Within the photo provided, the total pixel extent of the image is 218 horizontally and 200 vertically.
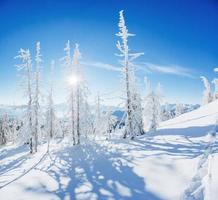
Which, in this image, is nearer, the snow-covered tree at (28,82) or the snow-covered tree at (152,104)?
the snow-covered tree at (28,82)

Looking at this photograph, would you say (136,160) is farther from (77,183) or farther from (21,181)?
(21,181)

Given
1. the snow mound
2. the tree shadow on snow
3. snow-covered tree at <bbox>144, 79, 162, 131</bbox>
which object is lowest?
the tree shadow on snow

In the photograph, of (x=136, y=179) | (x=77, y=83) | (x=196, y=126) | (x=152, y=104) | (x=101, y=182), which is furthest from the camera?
(x=152, y=104)

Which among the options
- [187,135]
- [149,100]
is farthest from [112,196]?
[149,100]

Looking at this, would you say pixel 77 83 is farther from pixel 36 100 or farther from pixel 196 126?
pixel 196 126

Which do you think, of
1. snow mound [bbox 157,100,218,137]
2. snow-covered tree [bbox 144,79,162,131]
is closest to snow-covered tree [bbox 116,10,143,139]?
snow mound [bbox 157,100,218,137]

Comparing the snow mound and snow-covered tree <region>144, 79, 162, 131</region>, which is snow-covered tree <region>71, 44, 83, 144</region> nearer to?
the snow mound

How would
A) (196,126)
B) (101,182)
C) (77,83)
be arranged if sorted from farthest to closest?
1. (77,83)
2. (196,126)
3. (101,182)

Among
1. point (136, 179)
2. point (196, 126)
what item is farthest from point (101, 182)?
point (196, 126)

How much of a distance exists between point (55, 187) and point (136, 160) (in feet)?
19.5

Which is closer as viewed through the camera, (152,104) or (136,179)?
(136,179)

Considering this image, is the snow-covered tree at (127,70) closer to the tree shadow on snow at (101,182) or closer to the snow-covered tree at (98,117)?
the tree shadow on snow at (101,182)

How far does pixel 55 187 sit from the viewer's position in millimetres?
13742

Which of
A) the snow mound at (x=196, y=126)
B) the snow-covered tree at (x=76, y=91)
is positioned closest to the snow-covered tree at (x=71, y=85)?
the snow-covered tree at (x=76, y=91)
